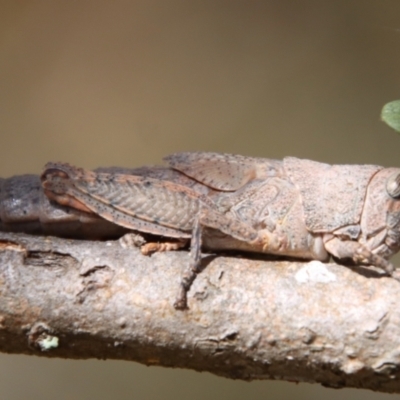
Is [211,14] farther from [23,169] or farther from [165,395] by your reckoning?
[165,395]

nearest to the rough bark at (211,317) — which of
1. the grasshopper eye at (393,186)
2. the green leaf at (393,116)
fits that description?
the grasshopper eye at (393,186)

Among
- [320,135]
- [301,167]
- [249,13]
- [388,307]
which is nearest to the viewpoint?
[388,307]

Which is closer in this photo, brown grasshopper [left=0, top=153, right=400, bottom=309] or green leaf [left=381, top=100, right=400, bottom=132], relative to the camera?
green leaf [left=381, top=100, right=400, bottom=132]

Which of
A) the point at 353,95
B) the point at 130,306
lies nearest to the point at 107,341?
the point at 130,306

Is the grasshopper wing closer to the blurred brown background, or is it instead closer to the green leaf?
the green leaf

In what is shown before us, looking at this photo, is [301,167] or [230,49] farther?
[230,49]

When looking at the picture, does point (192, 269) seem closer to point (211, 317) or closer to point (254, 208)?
point (211, 317)

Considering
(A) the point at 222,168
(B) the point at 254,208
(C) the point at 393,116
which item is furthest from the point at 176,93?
(C) the point at 393,116

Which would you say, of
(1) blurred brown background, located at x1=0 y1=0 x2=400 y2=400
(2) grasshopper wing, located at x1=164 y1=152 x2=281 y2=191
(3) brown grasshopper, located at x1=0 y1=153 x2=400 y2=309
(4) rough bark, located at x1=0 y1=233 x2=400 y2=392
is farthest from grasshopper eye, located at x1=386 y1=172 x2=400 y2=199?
(1) blurred brown background, located at x1=0 y1=0 x2=400 y2=400
